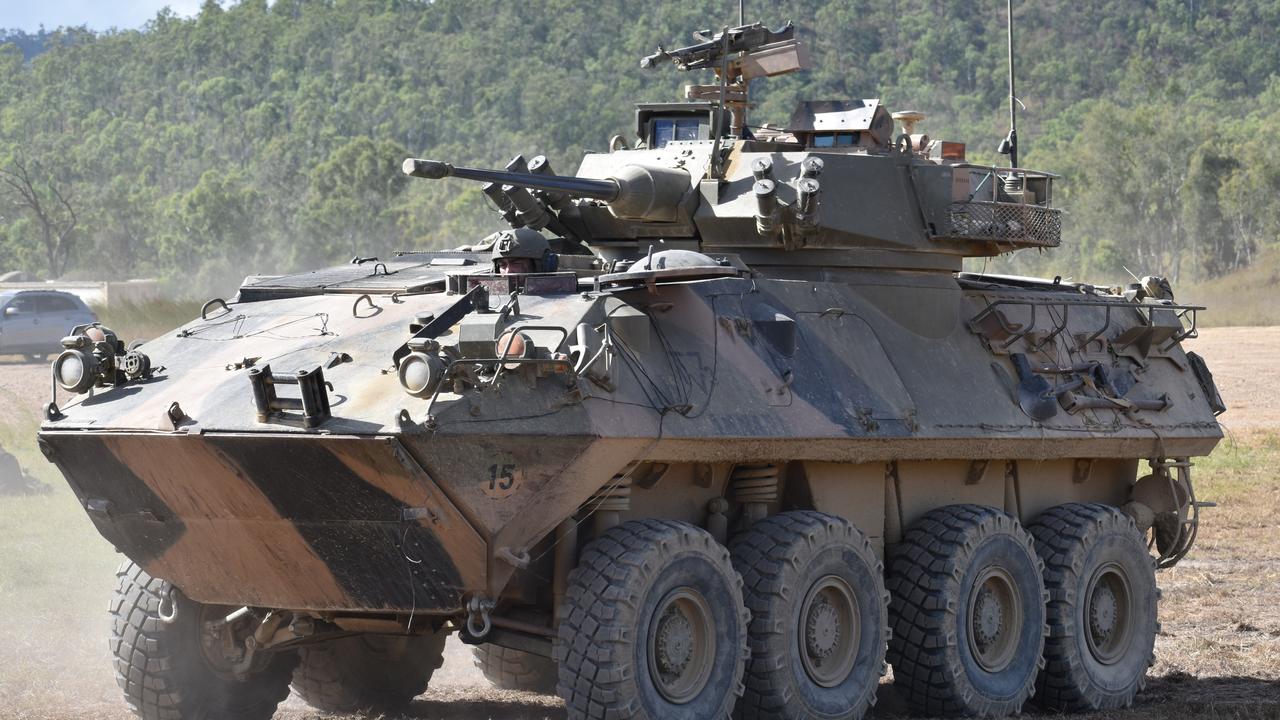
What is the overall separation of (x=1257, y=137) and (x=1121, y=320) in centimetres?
4944

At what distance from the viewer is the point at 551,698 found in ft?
45.6

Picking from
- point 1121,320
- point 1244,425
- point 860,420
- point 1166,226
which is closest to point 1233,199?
point 1166,226


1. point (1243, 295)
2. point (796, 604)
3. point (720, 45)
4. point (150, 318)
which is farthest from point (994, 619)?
point (1243, 295)

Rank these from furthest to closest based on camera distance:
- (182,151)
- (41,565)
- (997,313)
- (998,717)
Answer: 1. (182,151)
2. (41,565)
3. (997,313)
4. (998,717)

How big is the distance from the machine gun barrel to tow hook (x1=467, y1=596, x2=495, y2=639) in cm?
218

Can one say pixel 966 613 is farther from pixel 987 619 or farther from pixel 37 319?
pixel 37 319

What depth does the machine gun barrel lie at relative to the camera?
10.7m

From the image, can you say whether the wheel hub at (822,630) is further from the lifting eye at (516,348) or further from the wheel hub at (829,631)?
the lifting eye at (516,348)

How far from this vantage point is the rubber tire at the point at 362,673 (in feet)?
41.8

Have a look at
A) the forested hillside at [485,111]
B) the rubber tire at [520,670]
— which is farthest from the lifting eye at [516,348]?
the forested hillside at [485,111]

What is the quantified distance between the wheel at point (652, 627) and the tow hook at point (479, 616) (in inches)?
14.6

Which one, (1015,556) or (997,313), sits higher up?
(997,313)

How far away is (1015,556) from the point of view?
13102 mm

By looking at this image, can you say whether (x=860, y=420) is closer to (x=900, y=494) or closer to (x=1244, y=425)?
(x=900, y=494)
